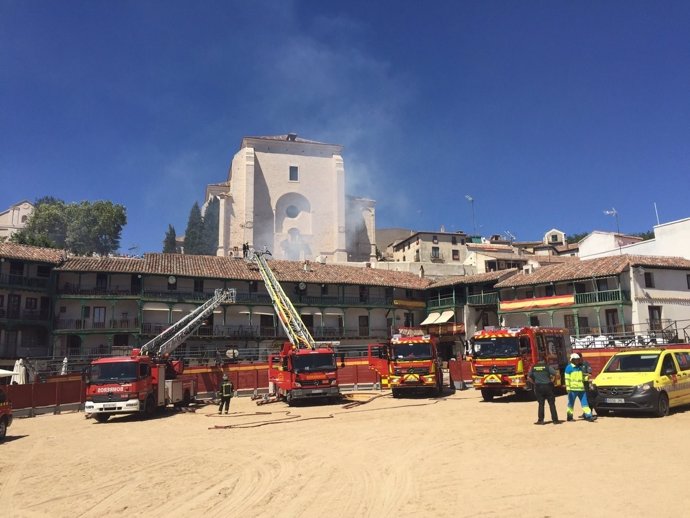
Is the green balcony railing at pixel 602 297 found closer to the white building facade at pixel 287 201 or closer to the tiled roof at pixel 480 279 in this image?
the tiled roof at pixel 480 279

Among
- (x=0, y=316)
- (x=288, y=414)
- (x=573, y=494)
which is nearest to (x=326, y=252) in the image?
(x=0, y=316)

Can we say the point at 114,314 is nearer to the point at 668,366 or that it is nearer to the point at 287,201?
the point at 287,201

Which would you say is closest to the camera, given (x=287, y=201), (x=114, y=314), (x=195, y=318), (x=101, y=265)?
(x=195, y=318)

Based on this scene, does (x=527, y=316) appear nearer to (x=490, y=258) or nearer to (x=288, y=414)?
(x=490, y=258)

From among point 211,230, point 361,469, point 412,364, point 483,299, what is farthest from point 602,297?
point 211,230

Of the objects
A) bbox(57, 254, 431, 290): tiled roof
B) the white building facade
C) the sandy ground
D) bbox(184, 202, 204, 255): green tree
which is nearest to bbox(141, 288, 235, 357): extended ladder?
bbox(57, 254, 431, 290): tiled roof

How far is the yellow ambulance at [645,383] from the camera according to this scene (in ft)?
45.4

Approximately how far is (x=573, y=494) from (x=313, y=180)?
6814 cm

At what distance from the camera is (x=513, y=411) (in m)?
17.2

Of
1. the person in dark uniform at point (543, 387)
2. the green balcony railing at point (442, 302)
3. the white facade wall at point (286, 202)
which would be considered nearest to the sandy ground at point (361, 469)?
the person in dark uniform at point (543, 387)

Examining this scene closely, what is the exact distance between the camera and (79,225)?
7450 cm

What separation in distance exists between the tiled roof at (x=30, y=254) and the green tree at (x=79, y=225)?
31.8 metres

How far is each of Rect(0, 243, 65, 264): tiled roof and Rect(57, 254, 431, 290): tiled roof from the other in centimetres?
102

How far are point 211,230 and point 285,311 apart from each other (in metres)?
40.5
